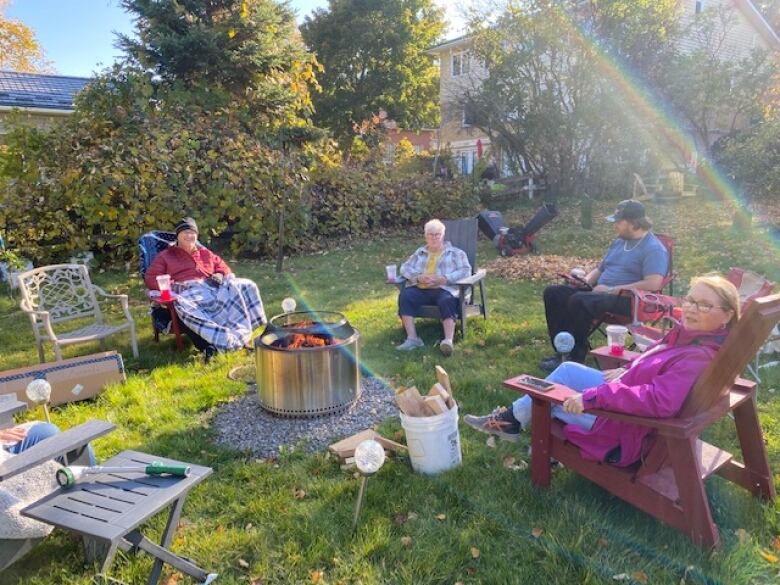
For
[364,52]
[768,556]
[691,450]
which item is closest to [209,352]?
[691,450]

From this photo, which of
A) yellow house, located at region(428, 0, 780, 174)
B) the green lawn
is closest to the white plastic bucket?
the green lawn

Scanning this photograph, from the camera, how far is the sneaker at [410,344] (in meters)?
5.25

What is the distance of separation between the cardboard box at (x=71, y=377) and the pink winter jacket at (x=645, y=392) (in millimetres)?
3559

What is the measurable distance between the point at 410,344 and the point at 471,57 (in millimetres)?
14747

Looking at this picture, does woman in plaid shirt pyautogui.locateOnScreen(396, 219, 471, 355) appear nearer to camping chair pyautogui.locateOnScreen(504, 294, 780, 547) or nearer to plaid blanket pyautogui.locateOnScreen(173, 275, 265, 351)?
plaid blanket pyautogui.locateOnScreen(173, 275, 265, 351)

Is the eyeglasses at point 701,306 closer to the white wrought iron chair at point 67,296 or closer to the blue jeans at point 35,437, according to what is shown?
the blue jeans at point 35,437

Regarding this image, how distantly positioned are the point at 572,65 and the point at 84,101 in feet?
37.9

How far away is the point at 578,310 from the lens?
4566 millimetres

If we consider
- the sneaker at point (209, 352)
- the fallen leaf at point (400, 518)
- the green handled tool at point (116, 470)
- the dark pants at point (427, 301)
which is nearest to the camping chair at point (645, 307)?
the dark pants at point (427, 301)

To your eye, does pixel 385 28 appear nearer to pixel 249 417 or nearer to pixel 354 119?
pixel 354 119

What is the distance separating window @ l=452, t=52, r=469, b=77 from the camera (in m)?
22.2

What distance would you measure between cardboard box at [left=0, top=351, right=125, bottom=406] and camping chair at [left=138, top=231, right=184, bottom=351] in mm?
790

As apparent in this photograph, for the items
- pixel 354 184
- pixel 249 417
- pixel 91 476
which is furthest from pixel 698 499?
pixel 354 184

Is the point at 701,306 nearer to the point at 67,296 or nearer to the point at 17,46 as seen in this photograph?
the point at 67,296
